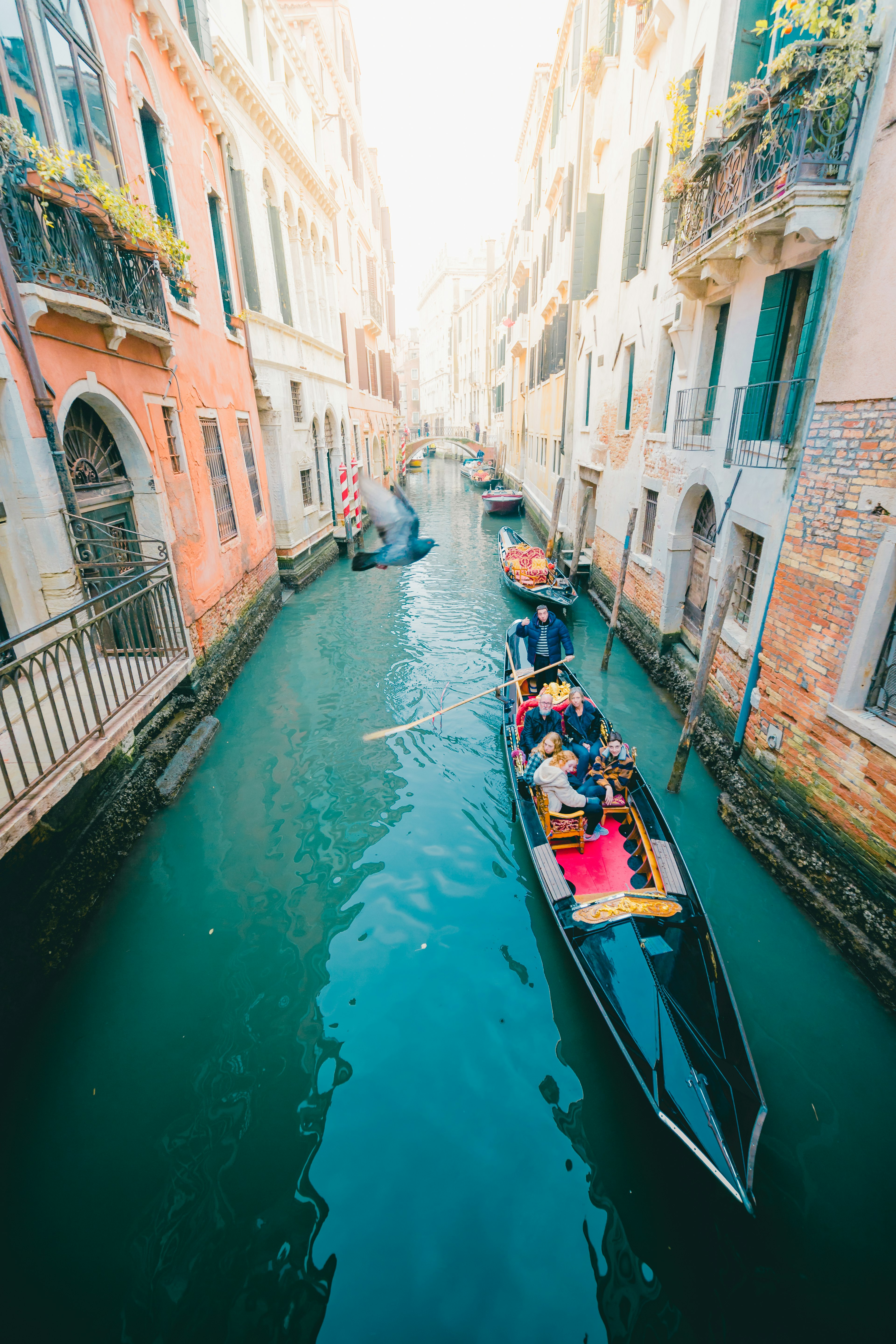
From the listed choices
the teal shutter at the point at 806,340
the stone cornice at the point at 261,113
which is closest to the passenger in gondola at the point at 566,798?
the teal shutter at the point at 806,340

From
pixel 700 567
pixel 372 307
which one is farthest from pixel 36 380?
pixel 372 307

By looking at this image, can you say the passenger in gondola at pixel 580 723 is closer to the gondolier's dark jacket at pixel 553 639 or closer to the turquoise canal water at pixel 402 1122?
the turquoise canal water at pixel 402 1122

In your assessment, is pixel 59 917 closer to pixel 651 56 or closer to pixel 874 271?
pixel 874 271

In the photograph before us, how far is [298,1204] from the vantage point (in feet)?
10.2

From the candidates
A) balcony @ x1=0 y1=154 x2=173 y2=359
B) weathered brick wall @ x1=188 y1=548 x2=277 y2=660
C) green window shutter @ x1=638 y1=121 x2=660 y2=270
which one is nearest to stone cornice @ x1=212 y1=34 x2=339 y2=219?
balcony @ x1=0 y1=154 x2=173 y2=359

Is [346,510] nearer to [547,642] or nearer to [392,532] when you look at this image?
[392,532]

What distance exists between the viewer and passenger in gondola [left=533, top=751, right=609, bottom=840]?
5105mm

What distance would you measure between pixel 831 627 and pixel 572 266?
445 inches

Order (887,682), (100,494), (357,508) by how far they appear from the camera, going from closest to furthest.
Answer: (887,682) < (100,494) < (357,508)

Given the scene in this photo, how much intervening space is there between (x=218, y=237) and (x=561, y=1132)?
12402 millimetres

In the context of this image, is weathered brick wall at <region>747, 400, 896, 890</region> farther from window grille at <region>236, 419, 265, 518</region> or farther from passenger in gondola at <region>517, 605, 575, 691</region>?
window grille at <region>236, 419, 265, 518</region>

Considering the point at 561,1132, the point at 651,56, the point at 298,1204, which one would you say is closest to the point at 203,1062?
the point at 298,1204

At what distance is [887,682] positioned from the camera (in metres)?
4.21

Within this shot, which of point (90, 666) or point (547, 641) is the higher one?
point (90, 666)
